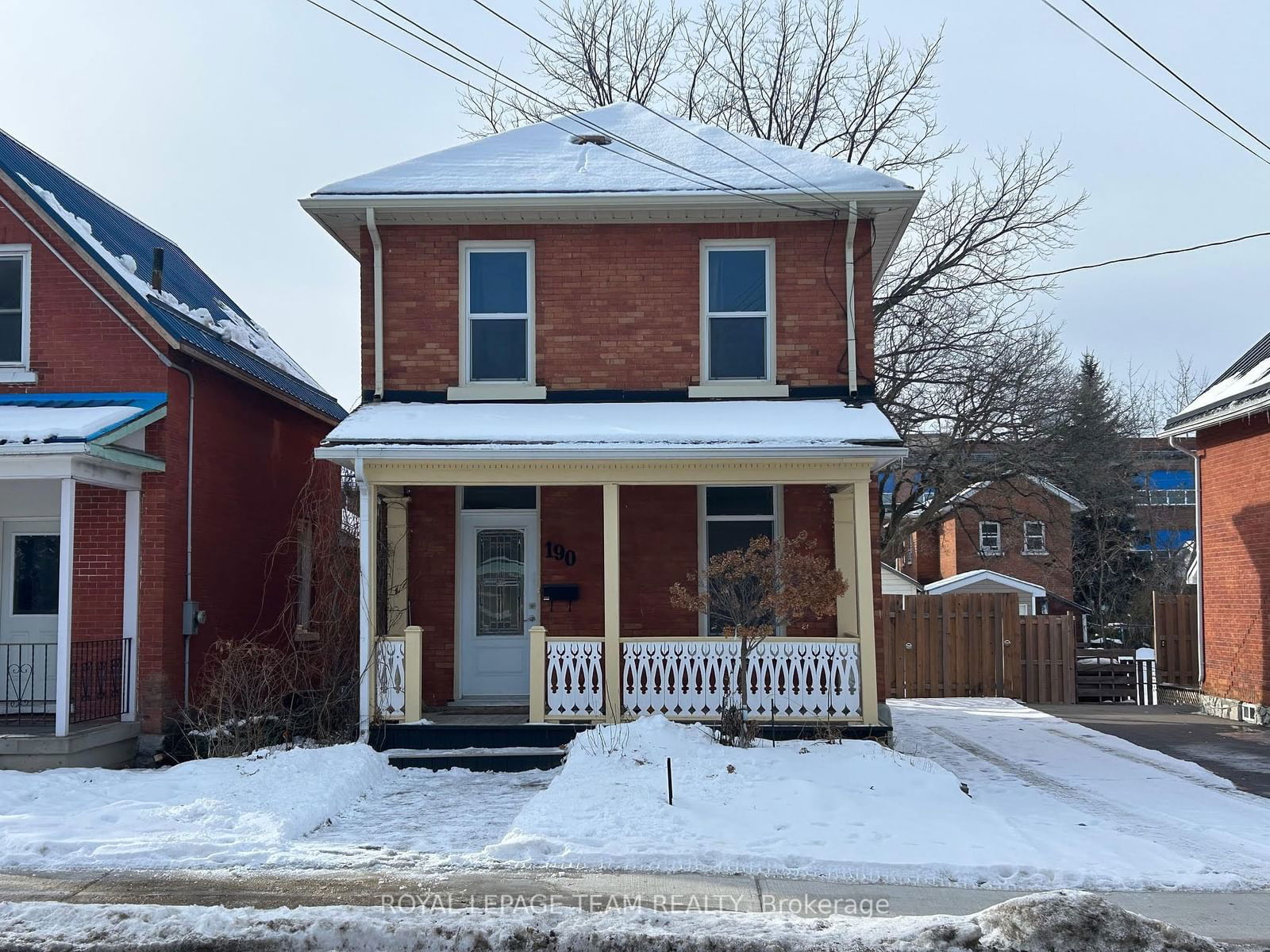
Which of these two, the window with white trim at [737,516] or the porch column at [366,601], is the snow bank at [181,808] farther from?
the window with white trim at [737,516]

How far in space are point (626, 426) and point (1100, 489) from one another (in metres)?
15.7

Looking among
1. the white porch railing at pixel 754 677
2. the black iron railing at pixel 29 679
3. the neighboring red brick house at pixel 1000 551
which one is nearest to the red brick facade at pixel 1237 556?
the neighboring red brick house at pixel 1000 551

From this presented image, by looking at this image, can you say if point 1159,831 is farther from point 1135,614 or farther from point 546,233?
point 1135,614

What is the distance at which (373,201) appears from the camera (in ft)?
41.3

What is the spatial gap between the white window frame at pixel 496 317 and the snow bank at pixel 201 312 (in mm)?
3526

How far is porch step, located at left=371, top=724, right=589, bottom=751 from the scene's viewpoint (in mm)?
11250

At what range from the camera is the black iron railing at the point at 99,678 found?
11.3 m

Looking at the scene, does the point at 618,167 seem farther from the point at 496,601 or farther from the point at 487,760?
the point at 487,760

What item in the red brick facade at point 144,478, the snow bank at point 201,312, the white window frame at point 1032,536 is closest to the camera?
the red brick facade at point 144,478

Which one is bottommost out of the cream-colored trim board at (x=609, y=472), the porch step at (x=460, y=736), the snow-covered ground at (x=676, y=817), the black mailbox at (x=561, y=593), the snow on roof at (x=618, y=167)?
the snow-covered ground at (x=676, y=817)

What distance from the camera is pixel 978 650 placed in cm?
1914

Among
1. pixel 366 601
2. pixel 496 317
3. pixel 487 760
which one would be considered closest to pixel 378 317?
pixel 496 317

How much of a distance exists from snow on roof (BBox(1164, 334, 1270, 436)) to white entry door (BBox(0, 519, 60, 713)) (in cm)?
1531

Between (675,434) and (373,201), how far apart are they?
453 cm
